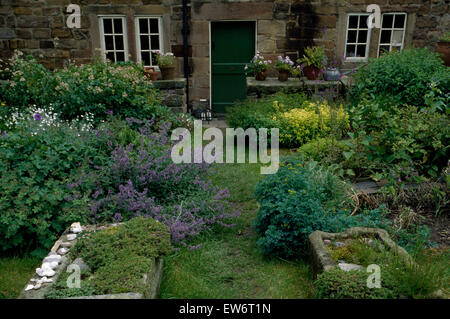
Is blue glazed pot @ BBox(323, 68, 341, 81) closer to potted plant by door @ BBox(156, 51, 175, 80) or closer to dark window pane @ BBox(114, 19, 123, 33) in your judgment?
potted plant by door @ BBox(156, 51, 175, 80)

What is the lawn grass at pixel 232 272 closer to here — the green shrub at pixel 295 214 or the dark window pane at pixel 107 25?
the green shrub at pixel 295 214

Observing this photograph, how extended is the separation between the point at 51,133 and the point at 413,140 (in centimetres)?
453

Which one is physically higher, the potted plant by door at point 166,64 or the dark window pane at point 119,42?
the dark window pane at point 119,42

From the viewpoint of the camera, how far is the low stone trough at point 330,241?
3451 mm

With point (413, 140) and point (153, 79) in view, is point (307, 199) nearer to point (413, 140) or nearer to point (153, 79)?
point (413, 140)

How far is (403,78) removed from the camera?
24.9ft

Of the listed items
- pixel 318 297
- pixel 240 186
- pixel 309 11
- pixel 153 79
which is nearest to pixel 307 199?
pixel 318 297

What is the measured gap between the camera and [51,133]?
17.1ft

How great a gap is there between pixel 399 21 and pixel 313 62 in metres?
2.63

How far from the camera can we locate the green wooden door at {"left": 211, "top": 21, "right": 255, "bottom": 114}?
10.3 meters

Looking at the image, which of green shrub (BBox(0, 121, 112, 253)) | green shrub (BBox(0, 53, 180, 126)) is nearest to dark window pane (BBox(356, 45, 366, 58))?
green shrub (BBox(0, 53, 180, 126))

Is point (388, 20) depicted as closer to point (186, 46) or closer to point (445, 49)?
point (445, 49)

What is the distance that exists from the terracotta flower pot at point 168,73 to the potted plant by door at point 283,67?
2.35 meters

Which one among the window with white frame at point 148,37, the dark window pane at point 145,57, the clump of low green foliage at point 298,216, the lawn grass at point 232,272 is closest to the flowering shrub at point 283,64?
the window with white frame at point 148,37
